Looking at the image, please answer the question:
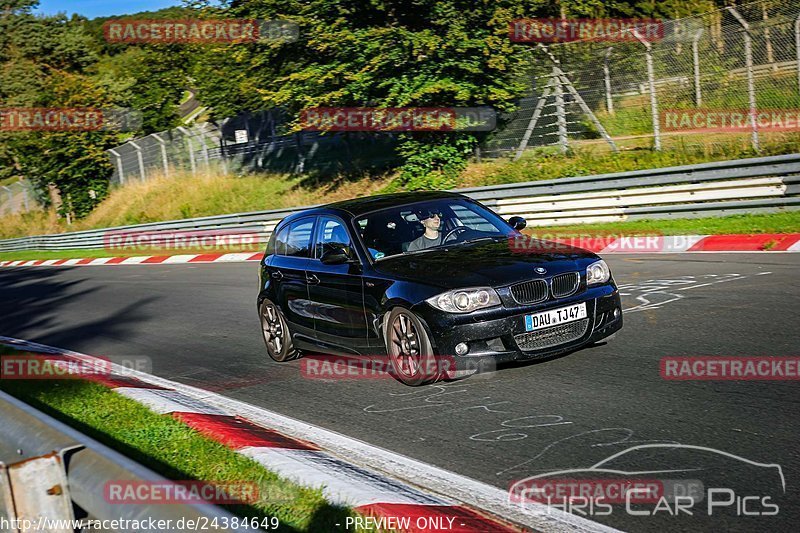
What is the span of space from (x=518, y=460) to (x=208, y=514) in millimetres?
2631

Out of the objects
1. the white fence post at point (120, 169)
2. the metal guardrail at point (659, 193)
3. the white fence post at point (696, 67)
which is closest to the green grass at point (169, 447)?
the metal guardrail at point (659, 193)

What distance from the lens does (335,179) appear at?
3169 cm

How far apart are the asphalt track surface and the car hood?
2.78 ft

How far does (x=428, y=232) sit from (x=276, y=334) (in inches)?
88.6

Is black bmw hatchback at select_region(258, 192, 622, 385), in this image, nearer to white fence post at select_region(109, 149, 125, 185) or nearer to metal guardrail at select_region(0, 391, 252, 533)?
metal guardrail at select_region(0, 391, 252, 533)

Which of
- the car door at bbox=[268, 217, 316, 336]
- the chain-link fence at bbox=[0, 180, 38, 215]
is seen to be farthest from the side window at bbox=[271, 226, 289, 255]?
the chain-link fence at bbox=[0, 180, 38, 215]

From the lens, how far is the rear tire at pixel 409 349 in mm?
6969

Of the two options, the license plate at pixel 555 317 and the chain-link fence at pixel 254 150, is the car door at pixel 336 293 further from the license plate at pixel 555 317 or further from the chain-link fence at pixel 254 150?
the chain-link fence at pixel 254 150

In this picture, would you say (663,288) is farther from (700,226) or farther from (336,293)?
(700,226)

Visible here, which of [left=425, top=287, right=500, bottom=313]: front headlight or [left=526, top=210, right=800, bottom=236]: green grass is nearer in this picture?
[left=425, top=287, right=500, bottom=313]: front headlight

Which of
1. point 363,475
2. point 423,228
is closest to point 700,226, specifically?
point 423,228

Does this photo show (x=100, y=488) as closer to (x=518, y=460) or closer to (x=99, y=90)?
(x=518, y=460)

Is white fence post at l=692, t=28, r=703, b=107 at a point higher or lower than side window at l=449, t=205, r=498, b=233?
higher

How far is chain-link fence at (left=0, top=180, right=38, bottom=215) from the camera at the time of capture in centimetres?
5722
